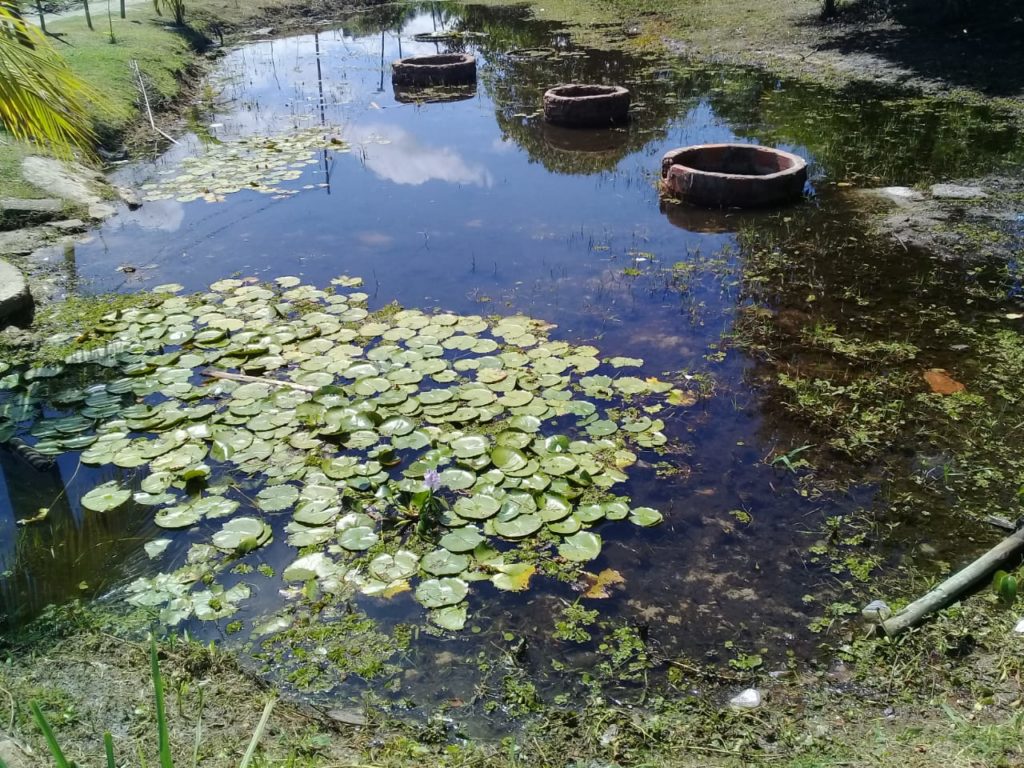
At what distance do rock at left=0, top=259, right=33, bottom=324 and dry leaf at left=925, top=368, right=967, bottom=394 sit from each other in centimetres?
575

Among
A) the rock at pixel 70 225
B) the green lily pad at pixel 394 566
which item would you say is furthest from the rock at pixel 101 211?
the green lily pad at pixel 394 566

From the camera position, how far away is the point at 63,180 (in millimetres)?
7824

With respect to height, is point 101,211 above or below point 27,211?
below

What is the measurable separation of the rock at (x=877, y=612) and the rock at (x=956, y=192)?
5.67 m

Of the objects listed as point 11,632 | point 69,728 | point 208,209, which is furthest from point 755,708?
point 208,209

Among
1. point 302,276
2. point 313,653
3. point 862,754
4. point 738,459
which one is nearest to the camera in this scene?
point 862,754

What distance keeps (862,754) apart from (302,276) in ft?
17.2

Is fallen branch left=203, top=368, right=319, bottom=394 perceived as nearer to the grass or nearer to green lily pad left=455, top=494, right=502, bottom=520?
green lily pad left=455, top=494, right=502, bottom=520

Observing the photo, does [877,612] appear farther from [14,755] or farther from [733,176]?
[733,176]

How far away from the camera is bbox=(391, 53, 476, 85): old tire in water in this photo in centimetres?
1298

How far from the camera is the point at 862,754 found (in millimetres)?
2340

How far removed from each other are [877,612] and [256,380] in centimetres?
358

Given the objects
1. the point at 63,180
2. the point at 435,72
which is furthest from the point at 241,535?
the point at 435,72

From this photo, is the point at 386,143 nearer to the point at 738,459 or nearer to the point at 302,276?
the point at 302,276
